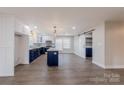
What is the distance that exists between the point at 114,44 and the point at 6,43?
4.77 m

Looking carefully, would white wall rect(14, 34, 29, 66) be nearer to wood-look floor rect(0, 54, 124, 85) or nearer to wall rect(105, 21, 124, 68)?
wood-look floor rect(0, 54, 124, 85)

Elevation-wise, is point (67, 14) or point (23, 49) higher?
point (67, 14)

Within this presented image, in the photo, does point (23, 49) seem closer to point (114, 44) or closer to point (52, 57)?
point (52, 57)

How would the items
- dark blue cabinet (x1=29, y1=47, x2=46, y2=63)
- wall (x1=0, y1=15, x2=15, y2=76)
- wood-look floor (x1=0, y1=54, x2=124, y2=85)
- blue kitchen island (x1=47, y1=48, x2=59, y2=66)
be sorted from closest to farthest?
wood-look floor (x1=0, y1=54, x2=124, y2=85) < wall (x1=0, y1=15, x2=15, y2=76) < blue kitchen island (x1=47, y1=48, x2=59, y2=66) < dark blue cabinet (x1=29, y1=47, x2=46, y2=63)

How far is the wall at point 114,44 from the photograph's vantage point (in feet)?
22.7

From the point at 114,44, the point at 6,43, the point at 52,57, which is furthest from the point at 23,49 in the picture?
the point at 114,44

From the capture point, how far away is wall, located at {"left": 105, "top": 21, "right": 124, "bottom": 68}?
6906 millimetres

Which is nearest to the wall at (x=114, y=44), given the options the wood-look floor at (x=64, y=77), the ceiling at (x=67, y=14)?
the ceiling at (x=67, y=14)

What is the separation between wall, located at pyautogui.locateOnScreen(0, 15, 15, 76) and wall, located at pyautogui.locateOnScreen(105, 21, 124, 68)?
4.24 meters

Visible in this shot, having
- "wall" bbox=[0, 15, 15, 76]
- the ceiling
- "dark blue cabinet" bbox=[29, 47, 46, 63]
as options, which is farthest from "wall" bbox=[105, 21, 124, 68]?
"dark blue cabinet" bbox=[29, 47, 46, 63]

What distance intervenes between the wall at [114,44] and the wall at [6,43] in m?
4.24

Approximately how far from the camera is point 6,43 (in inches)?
203

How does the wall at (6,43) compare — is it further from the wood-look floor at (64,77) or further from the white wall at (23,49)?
the white wall at (23,49)
